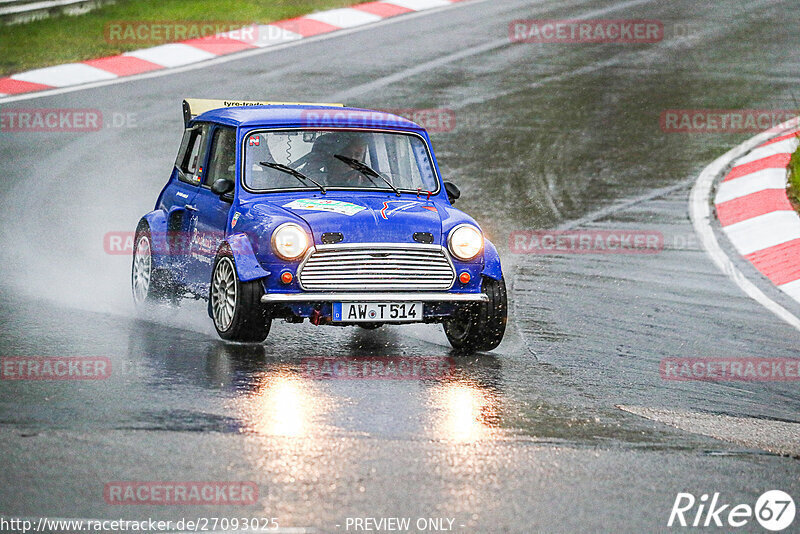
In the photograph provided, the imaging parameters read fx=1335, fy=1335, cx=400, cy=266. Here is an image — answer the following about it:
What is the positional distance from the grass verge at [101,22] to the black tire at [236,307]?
9.77 metres

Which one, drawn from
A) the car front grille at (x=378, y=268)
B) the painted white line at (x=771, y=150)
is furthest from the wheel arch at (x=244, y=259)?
the painted white line at (x=771, y=150)

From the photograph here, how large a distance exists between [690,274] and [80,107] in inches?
319

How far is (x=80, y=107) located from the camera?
16422 millimetres

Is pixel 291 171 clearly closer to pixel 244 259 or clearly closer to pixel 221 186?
pixel 221 186

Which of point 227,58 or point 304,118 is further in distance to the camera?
point 227,58

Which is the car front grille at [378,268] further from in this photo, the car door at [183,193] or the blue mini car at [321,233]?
the car door at [183,193]

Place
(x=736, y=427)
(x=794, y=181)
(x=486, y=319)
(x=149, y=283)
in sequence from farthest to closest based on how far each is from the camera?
(x=794, y=181) < (x=149, y=283) < (x=486, y=319) < (x=736, y=427)

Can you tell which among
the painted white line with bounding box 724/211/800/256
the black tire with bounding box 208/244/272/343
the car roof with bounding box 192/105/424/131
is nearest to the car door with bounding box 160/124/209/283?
the car roof with bounding box 192/105/424/131

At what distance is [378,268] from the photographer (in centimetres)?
870

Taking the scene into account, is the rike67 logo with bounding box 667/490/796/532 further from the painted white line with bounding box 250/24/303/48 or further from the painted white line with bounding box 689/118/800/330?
the painted white line with bounding box 250/24/303/48

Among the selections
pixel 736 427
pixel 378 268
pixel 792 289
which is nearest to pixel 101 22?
pixel 792 289

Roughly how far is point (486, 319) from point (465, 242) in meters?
0.54

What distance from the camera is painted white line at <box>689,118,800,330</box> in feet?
36.8

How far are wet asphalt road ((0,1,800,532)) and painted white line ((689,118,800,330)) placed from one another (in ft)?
0.55
